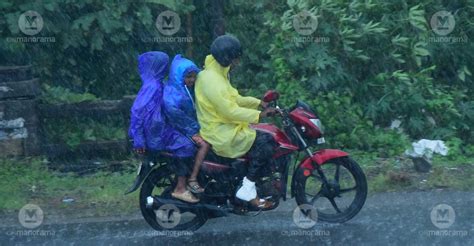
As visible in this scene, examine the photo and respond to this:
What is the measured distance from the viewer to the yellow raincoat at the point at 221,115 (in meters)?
6.93

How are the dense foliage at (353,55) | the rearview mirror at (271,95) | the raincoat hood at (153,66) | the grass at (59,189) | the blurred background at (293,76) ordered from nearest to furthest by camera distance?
1. the rearview mirror at (271,95)
2. the raincoat hood at (153,66)
3. the grass at (59,189)
4. the blurred background at (293,76)
5. the dense foliage at (353,55)

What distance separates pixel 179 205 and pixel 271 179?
0.82 m

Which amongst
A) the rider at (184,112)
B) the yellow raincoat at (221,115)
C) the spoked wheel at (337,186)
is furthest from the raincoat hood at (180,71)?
the spoked wheel at (337,186)

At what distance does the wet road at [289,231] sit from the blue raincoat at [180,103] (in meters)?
0.85

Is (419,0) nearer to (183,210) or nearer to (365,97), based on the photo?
(365,97)

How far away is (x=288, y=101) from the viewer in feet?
33.8

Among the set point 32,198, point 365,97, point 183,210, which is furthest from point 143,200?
point 365,97

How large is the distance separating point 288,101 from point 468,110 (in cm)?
250

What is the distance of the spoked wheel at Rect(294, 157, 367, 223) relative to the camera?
727cm

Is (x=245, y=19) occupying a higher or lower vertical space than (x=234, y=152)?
higher

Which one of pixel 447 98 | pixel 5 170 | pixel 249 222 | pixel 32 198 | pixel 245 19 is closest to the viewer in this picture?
pixel 249 222

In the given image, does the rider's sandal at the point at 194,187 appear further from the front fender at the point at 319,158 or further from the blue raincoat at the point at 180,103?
the front fender at the point at 319,158

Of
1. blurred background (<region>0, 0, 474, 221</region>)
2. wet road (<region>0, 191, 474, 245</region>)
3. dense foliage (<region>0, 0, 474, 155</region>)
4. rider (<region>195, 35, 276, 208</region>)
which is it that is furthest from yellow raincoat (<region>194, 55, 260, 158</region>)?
dense foliage (<region>0, 0, 474, 155</region>)

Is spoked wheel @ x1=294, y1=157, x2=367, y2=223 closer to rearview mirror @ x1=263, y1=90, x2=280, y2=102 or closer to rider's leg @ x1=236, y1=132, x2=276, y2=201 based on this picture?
rider's leg @ x1=236, y1=132, x2=276, y2=201
